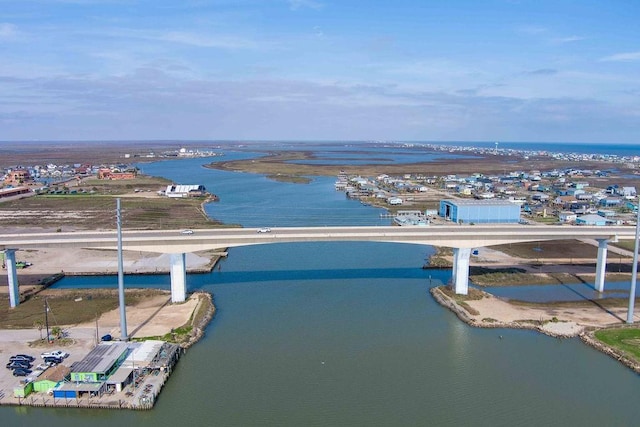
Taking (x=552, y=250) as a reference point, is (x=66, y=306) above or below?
below

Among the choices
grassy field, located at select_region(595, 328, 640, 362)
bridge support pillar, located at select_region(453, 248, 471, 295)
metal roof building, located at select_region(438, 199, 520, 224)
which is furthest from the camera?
metal roof building, located at select_region(438, 199, 520, 224)

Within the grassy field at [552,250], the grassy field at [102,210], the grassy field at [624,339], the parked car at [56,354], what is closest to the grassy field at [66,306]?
A: the parked car at [56,354]

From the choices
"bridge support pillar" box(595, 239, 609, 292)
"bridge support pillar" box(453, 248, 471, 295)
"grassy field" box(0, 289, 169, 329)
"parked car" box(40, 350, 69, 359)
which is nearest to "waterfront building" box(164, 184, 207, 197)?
"grassy field" box(0, 289, 169, 329)

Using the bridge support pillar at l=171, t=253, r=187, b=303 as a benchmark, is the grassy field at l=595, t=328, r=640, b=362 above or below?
below

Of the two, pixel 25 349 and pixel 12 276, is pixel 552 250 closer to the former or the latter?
pixel 25 349

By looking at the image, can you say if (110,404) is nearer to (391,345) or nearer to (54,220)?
(391,345)

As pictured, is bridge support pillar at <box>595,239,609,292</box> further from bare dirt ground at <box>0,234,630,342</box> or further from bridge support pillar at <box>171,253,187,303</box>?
bridge support pillar at <box>171,253,187,303</box>

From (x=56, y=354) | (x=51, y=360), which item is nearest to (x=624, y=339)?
(x=56, y=354)

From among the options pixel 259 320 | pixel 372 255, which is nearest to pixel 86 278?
pixel 259 320
